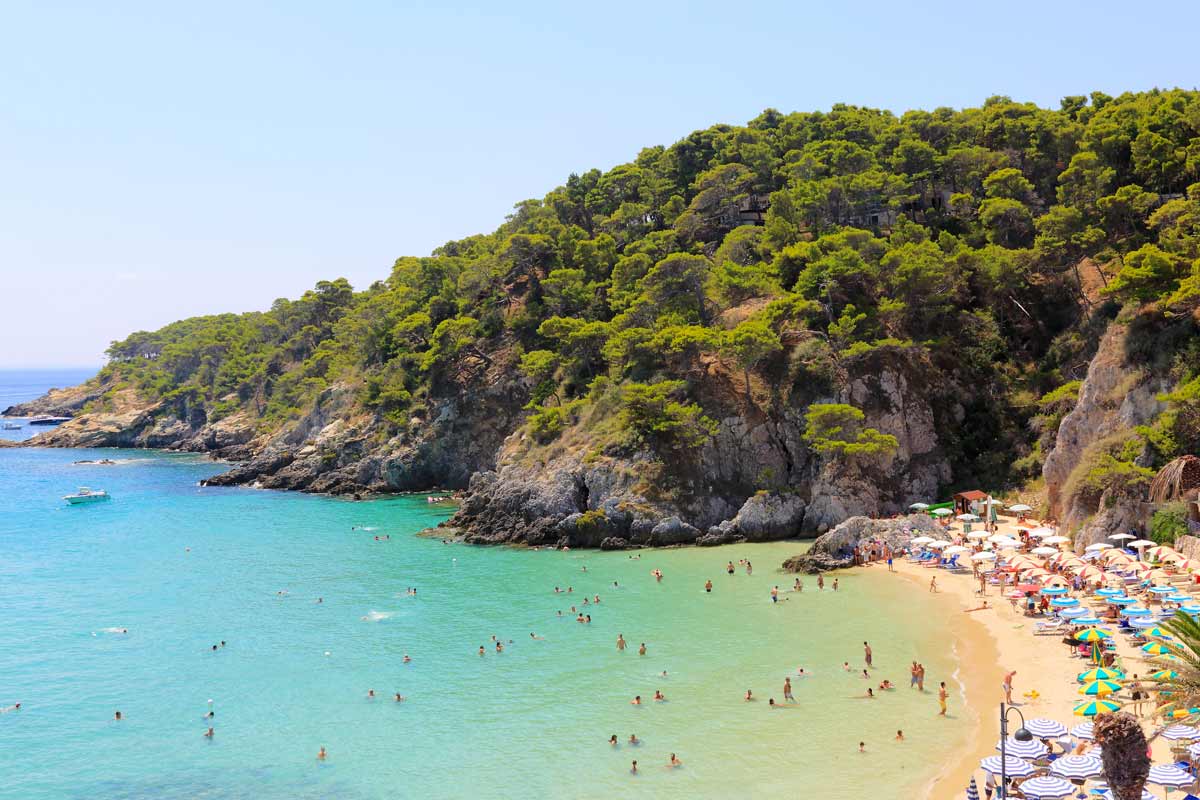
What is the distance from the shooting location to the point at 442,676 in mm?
31234

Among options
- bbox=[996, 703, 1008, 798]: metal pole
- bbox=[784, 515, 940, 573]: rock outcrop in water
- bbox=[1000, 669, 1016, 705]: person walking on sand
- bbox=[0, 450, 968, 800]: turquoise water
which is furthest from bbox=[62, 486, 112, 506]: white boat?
bbox=[996, 703, 1008, 798]: metal pole

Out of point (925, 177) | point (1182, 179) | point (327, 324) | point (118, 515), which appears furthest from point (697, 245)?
point (327, 324)

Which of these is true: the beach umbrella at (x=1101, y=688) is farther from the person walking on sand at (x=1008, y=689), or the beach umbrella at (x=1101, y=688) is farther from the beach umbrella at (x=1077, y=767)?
the beach umbrella at (x=1077, y=767)

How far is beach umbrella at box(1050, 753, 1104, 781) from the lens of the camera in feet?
64.0

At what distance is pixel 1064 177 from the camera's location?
57719 millimetres

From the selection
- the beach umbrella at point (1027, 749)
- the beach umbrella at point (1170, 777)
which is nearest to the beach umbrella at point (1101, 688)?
the beach umbrella at point (1027, 749)

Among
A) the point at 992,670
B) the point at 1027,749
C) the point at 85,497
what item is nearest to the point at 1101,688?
the point at 1027,749

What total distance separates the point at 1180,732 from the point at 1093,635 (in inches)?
322

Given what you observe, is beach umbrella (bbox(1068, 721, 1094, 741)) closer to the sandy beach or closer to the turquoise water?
the sandy beach

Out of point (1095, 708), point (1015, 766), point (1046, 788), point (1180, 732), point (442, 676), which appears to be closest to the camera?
point (1046, 788)

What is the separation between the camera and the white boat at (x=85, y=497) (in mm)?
69812

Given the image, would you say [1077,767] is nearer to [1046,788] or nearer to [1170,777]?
[1046,788]

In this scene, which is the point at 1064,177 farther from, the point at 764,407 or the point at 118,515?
the point at 118,515

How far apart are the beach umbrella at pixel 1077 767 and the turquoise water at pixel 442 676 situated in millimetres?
3585
